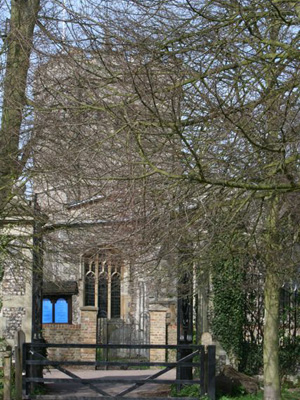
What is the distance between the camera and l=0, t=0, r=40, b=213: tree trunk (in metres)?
14.0

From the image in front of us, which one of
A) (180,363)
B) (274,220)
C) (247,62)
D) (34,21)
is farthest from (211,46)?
(180,363)

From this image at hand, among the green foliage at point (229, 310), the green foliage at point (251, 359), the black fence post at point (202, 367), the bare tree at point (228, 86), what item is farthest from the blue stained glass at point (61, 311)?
the bare tree at point (228, 86)

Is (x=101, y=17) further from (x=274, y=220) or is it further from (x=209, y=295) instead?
(x=209, y=295)

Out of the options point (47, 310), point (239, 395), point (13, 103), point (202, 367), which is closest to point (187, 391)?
point (239, 395)

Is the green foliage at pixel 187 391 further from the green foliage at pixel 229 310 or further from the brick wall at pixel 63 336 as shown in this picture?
the brick wall at pixel 63 336

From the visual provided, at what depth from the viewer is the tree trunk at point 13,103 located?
550 inches

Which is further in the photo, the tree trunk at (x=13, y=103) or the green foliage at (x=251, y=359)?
the green foliage at (x=251, y=359)

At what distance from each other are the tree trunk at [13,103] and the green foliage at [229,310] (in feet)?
19.8

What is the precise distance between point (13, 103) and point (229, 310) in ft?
26.0

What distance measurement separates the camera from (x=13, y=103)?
45.1 ft

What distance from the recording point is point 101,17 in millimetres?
11117

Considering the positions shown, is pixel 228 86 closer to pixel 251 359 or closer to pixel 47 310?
pixel 251 359

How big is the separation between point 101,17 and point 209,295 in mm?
9954

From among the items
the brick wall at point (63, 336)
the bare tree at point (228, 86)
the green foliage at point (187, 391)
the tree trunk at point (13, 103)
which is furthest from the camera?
the brick wall at point (63, 336)
